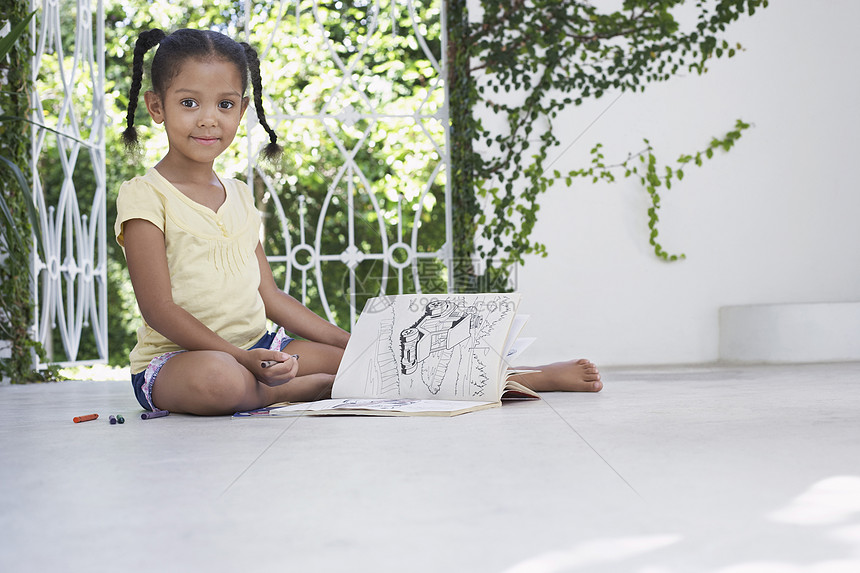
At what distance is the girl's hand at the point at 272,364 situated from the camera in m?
1.54

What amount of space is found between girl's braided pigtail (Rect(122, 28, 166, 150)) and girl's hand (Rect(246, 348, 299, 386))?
651 millimetres

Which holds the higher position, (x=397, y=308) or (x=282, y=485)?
(x=397, y=308)

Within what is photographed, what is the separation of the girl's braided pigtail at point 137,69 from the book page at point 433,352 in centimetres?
67

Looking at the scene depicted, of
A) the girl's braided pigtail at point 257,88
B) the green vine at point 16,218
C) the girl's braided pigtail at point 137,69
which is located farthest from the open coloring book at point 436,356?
the green vine at point 16,218

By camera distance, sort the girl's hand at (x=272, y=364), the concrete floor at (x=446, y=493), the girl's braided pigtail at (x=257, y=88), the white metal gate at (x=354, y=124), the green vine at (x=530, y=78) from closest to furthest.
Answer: the concrete floor at (x=446, y=493), the girl's hand at (x=272, y=364), the girl's braided pigtail at (x=257, y=88), the green vine at (x=530, y=78), the white metal gate at (x=354, y=124)

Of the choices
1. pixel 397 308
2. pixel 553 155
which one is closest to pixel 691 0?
pixel 553 155

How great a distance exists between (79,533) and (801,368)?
2.44m

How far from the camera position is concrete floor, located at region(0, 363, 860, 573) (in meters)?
0.70

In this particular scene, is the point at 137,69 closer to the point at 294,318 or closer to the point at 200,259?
the point at 200,259

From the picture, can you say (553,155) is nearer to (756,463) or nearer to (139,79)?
(139,79)

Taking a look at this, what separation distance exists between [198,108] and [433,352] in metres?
0.72

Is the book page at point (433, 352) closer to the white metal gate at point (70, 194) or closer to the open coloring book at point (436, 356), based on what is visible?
the open coloring book at point (436, 356)

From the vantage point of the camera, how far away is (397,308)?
1.91 metres

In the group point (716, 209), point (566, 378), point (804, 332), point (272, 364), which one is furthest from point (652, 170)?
point (272, 364)
